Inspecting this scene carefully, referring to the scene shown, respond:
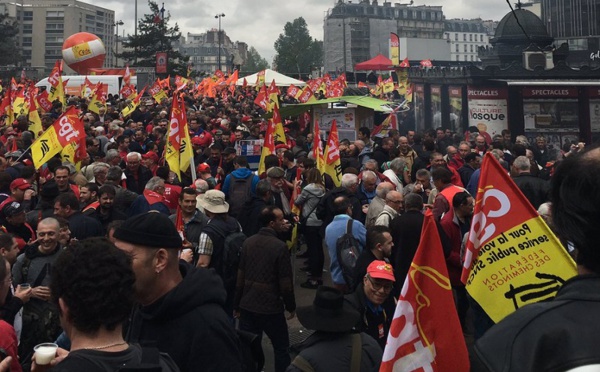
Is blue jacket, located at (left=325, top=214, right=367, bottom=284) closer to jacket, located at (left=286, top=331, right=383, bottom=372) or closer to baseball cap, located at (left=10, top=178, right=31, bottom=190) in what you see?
jacket, located at (left=286, top=331, right=383, bottom=372)

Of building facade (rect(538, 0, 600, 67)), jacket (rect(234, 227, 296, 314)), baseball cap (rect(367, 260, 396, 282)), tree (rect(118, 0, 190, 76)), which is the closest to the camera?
baseball cap (rect(367, 260, 396, 282))

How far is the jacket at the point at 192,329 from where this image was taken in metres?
2.90

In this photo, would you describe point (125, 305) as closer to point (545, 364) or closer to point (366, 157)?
point (545, 364)

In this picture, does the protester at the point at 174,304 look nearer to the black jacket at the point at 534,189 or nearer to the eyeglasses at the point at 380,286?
the eyeglasses at the point at 380,286

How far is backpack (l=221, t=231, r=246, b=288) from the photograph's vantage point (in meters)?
6.50

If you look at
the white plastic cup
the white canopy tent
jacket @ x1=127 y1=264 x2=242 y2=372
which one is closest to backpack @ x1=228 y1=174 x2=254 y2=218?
jacket @ x1=127 y1=264 x2=242 y2=372

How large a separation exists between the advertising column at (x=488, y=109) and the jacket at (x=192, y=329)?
16.6m

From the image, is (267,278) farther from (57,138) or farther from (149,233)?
(57,138)

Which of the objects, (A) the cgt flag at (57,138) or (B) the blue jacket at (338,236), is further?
(A) the cgt flag at (57,138)

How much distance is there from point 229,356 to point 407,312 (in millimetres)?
809

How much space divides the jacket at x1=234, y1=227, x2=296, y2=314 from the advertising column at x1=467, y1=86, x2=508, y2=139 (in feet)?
44.5

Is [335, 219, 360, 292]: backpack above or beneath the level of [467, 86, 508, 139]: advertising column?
beneath

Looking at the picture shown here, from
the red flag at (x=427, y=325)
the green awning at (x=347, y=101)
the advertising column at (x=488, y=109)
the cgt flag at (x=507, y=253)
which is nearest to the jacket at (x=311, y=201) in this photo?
the cgt flag at (x=507, y=253)

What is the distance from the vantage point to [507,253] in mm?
3594
